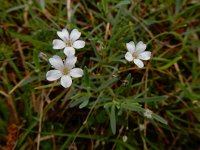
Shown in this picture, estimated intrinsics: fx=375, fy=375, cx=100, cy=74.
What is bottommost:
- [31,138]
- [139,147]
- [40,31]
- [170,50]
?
[139,147]

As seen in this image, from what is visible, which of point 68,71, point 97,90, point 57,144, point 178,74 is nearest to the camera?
point 68,71

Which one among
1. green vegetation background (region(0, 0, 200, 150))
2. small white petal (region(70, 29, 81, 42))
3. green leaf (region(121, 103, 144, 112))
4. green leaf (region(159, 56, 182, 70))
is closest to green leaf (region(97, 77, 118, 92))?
green vegetation background (region(0, 0, 200, 150))

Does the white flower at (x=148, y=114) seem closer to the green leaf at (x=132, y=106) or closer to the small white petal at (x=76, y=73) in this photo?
the green leaf at (x=132, y=106)

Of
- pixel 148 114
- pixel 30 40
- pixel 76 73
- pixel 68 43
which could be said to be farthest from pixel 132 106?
pixel 30 40

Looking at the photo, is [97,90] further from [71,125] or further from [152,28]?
[152,28]

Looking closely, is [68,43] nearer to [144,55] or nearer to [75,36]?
[75,36]

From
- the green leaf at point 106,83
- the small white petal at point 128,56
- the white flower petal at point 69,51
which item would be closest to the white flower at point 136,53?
the small white petal at point 128,56

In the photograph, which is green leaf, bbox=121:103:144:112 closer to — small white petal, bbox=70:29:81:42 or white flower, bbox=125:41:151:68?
white flower, bbox=125:41:151:68

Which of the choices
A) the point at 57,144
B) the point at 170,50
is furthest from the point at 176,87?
the point at 57,144
